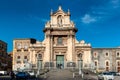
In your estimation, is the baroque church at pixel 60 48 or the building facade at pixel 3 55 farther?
the building facade at pixel 3 55

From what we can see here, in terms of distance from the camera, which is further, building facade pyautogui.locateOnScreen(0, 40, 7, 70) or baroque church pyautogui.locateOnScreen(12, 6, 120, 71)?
building facade pyautogui.locateOnScreen(0, 40, 7, 70)

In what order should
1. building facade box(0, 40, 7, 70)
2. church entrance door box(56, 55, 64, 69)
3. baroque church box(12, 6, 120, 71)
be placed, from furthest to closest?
building facade box(0, 40, 7, 70), church entrance door box(56, 55, 64, 69), baroque church box(12, 6, 120, 71)

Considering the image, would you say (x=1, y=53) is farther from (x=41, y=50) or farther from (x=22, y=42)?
(x=41, y=50)

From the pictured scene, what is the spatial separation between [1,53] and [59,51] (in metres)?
36.7

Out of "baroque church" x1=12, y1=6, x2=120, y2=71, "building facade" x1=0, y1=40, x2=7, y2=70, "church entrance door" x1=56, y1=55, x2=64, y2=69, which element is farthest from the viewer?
"building facade" x1=0, y1=40, x2=7, y2=70

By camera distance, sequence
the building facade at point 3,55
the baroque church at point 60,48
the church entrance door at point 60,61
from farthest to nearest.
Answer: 1. the building facade at point 3,55
2. the church entrance door at point 60,61
3. the baroque church at point 60,48

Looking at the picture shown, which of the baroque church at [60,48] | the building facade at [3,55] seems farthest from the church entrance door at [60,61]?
the building facade at [3,55]

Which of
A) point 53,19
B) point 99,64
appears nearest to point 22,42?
point 99,64

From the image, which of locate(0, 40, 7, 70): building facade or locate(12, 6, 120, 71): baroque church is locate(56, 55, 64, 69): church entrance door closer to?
locate(12, 6, 120, 71): baroque church

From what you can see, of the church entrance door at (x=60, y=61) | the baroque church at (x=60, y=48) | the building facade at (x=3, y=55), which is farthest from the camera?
the building facade at (x=3, y=55)

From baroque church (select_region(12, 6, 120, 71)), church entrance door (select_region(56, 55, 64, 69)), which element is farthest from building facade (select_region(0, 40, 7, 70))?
church entrance door (select_region(56, 55, 64, 69))

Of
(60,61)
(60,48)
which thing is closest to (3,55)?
(60,61)

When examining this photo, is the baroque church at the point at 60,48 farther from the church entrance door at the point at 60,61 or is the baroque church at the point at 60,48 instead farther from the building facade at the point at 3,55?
the building facade at the point at 3,55

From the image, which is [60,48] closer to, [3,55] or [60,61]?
[60,61]
